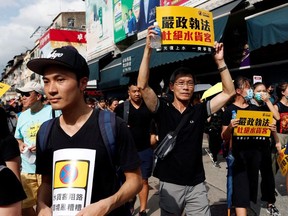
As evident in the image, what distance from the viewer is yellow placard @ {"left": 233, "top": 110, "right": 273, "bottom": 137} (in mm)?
4094

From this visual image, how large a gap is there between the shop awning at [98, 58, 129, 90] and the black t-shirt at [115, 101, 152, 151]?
34.9 ft

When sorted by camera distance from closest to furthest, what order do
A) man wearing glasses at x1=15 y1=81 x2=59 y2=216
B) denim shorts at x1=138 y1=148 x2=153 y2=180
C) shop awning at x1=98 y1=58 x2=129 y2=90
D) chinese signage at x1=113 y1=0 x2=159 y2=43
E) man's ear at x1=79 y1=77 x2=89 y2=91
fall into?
man's ear at x1=79 y1=77 x2=89 y2=91 < man wearing glasses at x1=15 y1=81 x2=59 y2=216 < denim shorts at x1=138 y1=148 x2=153 y2=180 < chinese signage at x1=113 y1=0 x2=159 y2=43 < shop awning at x1=98 y1=58 x2=129 y2=90

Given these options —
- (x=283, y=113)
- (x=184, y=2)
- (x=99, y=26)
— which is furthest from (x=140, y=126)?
(x=99, y=26)

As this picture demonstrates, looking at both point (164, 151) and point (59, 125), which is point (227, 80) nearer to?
point (164, 151)

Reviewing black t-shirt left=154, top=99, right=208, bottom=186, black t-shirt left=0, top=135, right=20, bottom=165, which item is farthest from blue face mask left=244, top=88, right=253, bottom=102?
black t-shirt left=0, top=135, right=20, bottom=165

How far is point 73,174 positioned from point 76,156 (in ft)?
0.30

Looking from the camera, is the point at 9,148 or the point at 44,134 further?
the point at 9,148

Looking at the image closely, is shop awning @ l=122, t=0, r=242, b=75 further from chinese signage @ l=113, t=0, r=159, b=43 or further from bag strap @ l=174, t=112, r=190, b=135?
bag strap @ l=174, t=112, r=190, b=135

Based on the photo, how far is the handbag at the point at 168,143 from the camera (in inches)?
125

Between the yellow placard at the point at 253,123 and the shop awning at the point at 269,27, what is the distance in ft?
10.2

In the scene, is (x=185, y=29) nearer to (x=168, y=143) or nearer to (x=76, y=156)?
(x=168, y=143)

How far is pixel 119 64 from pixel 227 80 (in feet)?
42.1

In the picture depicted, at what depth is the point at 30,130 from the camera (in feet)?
13.6

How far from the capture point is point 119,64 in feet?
52.1
